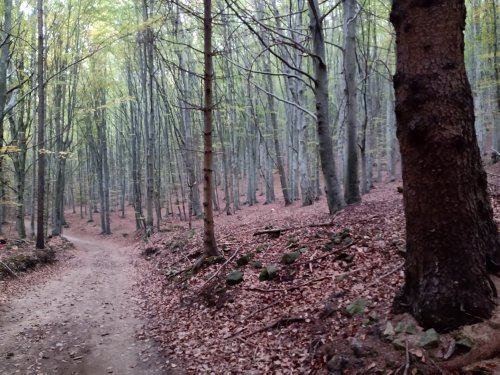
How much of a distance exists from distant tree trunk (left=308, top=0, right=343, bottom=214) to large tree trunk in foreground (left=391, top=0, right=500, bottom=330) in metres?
5.81

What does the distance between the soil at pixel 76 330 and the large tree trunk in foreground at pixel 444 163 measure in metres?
3.57

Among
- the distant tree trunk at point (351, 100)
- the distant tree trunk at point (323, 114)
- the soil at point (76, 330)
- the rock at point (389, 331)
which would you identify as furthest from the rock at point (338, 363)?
the distant tree trunk at point (351, 100)

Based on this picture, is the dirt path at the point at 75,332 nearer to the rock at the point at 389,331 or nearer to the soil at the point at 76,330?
the soil at the point at 76,330

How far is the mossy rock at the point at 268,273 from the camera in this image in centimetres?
631

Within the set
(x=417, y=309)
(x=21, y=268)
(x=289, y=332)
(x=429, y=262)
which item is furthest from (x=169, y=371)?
(x=21, y=268)

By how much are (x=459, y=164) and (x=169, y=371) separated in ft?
13.5

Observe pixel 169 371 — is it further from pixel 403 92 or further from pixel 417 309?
pixel 403 92

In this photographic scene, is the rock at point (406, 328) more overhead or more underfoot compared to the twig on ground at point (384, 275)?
more underfoot

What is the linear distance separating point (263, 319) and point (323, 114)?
17.8 ft

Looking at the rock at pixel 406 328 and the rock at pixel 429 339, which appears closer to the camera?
the rock at pixel 429 339

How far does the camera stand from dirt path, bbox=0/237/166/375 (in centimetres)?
499

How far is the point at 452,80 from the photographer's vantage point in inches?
121

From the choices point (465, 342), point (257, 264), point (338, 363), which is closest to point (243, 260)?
point (257, 264)

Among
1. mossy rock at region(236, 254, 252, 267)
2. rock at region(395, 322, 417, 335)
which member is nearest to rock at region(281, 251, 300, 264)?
mossy rock at region(236, 254, 252, 267)
